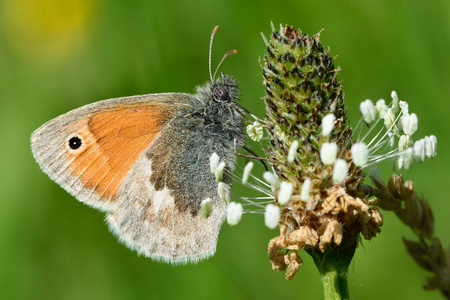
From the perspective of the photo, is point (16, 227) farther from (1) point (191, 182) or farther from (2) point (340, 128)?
(2) point (340, 128)

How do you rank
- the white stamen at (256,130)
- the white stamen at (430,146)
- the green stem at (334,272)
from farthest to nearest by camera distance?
the white stamen at (256,130)
the white stamen at (430,146)
the green stem at (334,272)

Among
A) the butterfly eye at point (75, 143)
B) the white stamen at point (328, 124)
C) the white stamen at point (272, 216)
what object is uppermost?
the butterfly eye at point (75, 143)

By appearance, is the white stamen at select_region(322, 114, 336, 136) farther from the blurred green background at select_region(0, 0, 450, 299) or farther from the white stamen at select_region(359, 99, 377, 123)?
the blurred green background at select_region(0, 0, 450, 299)

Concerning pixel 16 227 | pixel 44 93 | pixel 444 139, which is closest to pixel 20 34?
pixel 44 93

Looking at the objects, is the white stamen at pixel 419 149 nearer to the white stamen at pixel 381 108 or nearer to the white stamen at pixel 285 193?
the white stamen at pixel 381 108

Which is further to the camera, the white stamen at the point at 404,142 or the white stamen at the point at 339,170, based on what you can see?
the white stamen at the point at 404,142

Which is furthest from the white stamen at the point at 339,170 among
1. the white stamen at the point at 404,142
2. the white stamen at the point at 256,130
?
the white stamen at the point at 256,130

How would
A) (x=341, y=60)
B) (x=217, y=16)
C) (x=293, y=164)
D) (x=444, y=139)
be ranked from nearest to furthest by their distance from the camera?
(x=293, y=164) → (x=444, y=139) → (x=341, y=60) → (x=217, y=16)
